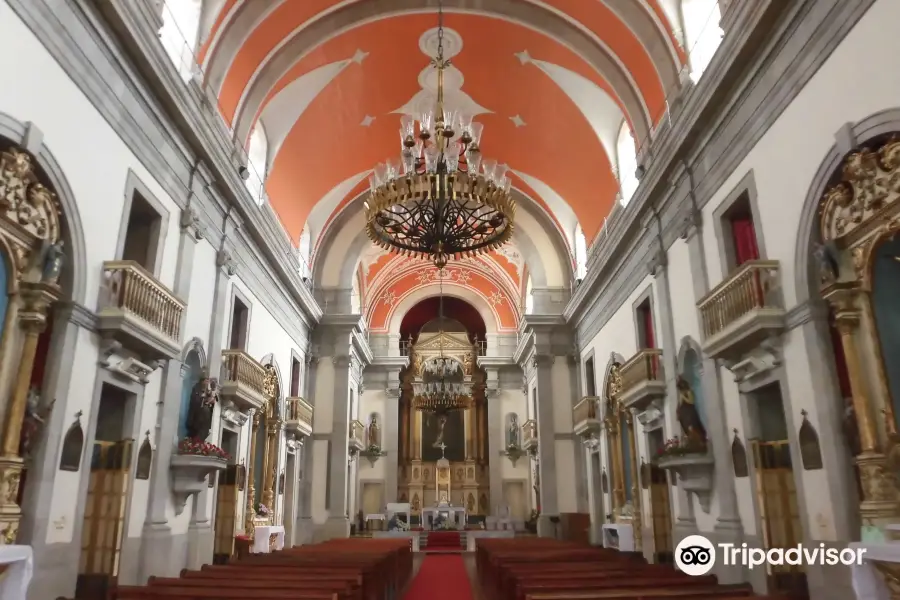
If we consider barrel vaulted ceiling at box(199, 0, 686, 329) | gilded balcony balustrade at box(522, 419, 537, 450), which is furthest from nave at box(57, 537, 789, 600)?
gilded balcony balustrade at box(522, 419, 537, 450)

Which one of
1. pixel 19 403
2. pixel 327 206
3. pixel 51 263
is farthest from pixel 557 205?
pixel 19 403

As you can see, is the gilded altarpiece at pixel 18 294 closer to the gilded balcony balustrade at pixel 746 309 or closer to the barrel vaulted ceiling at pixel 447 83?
the barrel vaulted ceiling at pixel 447 83

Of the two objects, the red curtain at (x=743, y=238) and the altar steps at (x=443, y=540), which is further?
the altar steps at (x=443, y=540)

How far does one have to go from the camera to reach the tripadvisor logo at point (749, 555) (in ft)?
18.6

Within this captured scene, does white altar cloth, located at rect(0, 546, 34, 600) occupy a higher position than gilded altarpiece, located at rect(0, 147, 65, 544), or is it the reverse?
gilded altarpiece, located at rect(0, 147, 65, 544)

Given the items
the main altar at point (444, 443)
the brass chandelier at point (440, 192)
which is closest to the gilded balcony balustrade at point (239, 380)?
the brass chandelier at point (440, 192)

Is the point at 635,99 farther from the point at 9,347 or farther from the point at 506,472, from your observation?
the point at 506,472

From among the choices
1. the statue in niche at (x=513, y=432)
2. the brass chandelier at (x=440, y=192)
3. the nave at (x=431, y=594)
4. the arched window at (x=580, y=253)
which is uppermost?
the arched window at (x=580, y=253)

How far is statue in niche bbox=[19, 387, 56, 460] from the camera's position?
5523mm

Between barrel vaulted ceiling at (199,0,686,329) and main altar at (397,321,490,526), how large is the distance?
842cm

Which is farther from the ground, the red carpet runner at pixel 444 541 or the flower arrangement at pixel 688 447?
the flower arrangement at pixel 688 447

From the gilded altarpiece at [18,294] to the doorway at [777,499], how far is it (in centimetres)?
701

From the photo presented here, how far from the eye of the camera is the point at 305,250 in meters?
15.9

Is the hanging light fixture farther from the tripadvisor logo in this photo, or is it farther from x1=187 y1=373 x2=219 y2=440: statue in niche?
the tripadvisor logo
